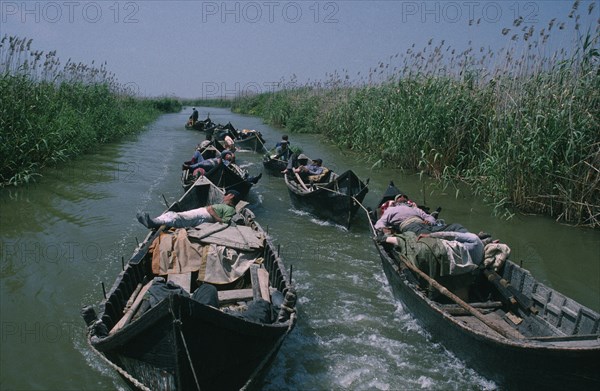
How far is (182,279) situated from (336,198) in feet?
16.2

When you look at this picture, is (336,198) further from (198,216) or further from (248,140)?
(248,140)

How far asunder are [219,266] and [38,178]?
8.87 metres

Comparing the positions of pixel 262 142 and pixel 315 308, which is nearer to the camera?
pixel 315 308

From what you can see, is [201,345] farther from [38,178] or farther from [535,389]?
[38,178]

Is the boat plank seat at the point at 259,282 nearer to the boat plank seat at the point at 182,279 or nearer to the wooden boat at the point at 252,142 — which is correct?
the boat plank seat at the point at 182,279

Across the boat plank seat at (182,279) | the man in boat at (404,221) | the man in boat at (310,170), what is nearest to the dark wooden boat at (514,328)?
the man in boat at (404,221)

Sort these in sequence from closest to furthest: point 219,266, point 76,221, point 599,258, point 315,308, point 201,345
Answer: point 201,345 < point 219,266 < point 315,308 < point 599,258 < point 76,221

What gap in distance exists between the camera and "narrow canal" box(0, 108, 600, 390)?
4840 mm

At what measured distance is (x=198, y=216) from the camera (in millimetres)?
7062

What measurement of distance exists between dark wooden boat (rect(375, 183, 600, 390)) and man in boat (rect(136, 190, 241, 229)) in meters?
2.66

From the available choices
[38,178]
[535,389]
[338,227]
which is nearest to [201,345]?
[535,389]

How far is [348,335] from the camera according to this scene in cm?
573

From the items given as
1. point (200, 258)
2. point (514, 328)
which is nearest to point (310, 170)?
point (200, 258)

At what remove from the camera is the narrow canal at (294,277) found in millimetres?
4840
